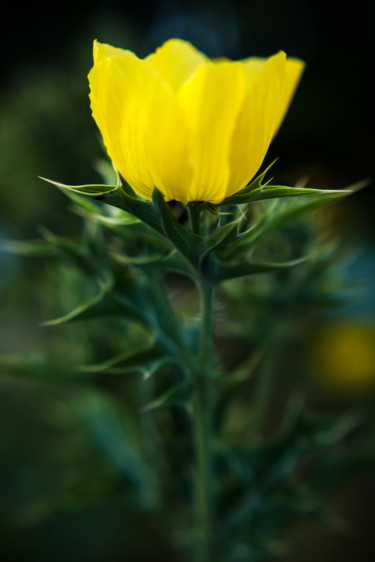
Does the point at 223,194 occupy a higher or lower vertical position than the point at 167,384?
higher

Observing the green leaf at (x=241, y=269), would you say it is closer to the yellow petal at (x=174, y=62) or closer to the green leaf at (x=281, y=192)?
the green leaf at (x=281, y=192)

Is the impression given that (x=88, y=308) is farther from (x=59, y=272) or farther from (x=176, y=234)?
(x=59, y=272)

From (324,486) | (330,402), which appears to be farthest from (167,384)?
(330,402)

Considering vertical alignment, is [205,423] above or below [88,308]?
below

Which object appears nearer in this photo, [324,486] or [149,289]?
[149,289]

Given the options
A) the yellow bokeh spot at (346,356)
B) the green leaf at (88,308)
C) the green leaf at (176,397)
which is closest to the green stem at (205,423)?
the green leaf at (176,397)

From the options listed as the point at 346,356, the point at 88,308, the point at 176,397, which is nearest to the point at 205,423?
the point at 176,397

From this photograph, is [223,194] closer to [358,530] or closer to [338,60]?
[358,530]

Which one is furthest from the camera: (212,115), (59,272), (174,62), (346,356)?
(346,356)
